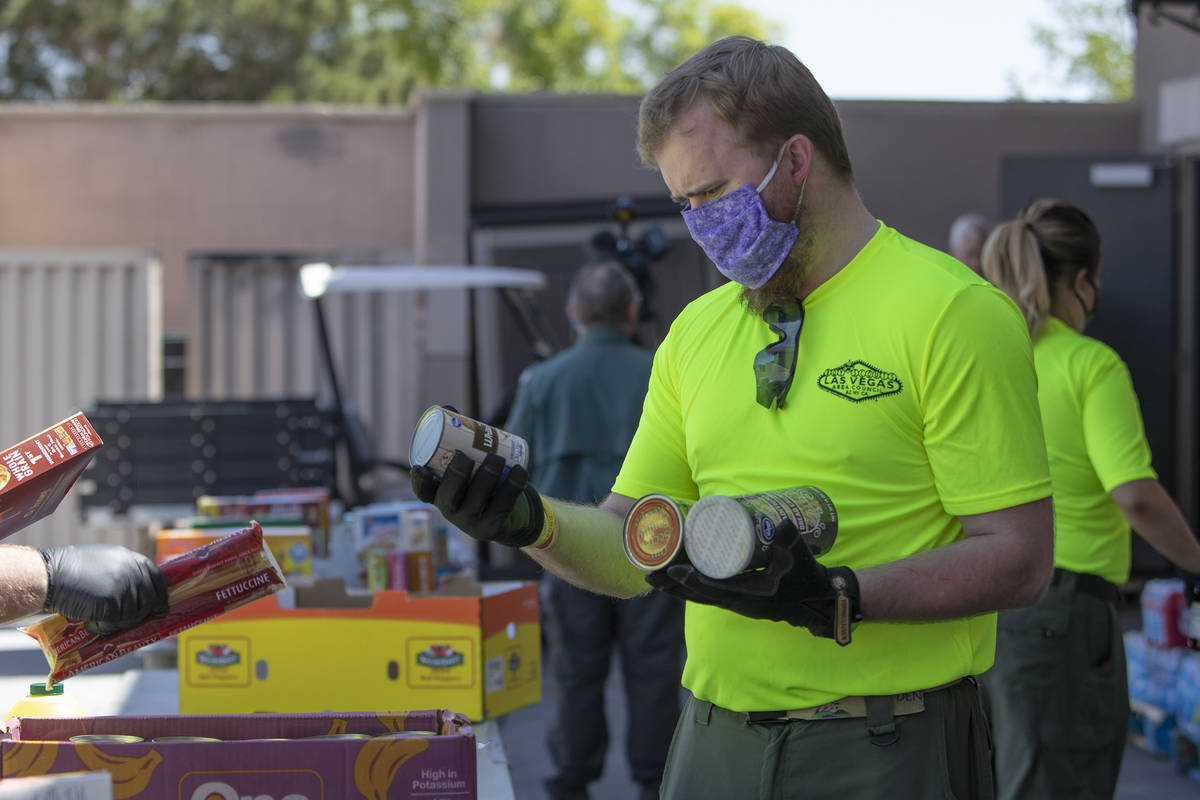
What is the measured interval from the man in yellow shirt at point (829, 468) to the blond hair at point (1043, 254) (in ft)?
4.59

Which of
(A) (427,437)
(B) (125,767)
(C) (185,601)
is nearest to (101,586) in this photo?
(C) (185,601)

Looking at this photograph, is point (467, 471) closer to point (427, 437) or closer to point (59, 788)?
point (427, 437)

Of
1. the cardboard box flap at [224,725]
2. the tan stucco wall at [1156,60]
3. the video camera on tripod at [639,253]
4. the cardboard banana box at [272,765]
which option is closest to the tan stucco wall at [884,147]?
the tan stucco wall at [1156,60]

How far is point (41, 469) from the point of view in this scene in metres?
2.05

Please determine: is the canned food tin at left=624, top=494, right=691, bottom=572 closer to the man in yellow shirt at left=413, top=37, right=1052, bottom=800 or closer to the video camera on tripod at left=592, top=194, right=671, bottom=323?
the man in yellow shirt at left=413, top=37, right=1052, bottom=800

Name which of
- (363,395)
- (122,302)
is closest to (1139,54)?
(363,395)

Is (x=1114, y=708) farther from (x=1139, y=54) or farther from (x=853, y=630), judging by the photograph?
(x=1139, y=54)

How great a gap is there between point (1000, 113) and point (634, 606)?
21.8ft

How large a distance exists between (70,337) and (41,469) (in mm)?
8577

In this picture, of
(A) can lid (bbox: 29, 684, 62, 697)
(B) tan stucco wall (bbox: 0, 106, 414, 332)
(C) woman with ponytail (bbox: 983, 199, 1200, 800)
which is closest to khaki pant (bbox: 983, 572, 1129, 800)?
(C) woman with ponytail (bbox: 983, 199, 1200, 800)

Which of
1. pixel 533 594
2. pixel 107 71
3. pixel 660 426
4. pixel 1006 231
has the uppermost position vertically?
pixel 107 71

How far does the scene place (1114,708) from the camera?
305cm

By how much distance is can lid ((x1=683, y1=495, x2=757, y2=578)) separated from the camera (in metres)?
1.62

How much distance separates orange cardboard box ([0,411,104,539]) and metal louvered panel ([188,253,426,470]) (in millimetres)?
7931
